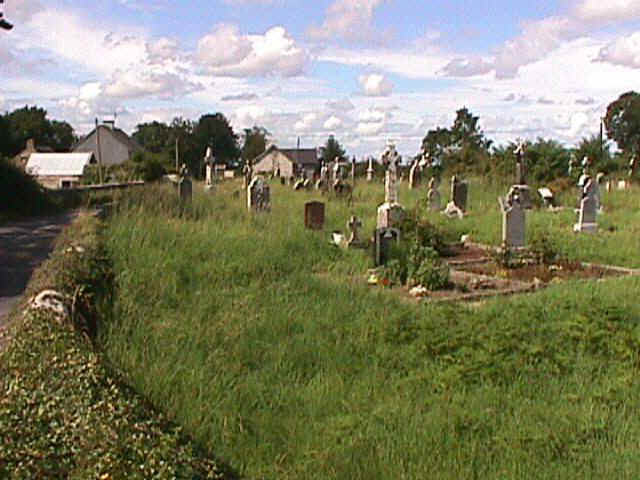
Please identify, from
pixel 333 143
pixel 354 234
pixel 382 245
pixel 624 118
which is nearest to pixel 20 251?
pixel 354 234

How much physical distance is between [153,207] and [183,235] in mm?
2968

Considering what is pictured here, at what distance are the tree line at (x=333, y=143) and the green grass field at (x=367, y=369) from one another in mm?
22882

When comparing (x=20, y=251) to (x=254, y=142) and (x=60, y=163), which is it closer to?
(x=60, y=163)

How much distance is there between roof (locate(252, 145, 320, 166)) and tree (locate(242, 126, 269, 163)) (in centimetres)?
363

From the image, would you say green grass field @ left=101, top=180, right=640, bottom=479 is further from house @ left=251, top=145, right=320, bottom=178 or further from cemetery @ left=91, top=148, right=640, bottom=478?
house @ left=251, top=145, right=320, bottom=178

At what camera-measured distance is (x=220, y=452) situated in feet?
17.1

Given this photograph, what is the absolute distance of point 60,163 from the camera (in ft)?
200

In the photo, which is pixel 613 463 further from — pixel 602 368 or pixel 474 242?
pixel 474 242

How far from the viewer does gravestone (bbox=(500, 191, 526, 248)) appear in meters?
16.8

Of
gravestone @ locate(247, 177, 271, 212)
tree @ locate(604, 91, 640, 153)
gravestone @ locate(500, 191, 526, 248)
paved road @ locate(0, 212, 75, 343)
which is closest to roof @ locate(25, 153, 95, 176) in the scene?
paved road @ locate(0, 212, 75, 343)

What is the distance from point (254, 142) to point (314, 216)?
7959 cm

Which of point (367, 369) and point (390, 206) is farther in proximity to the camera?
point (390, 206)

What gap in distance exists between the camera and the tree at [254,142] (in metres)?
96.6

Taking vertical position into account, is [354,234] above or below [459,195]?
below
